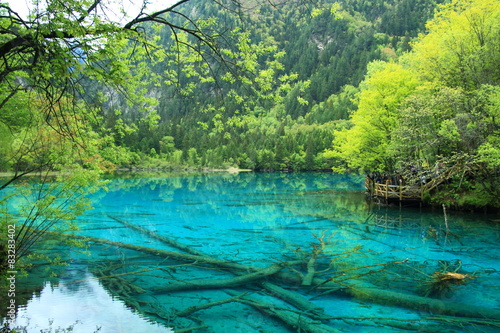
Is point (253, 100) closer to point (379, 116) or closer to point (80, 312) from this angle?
point (80, 312)

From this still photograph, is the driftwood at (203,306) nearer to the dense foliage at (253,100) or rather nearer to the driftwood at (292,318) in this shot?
the driftwood at (292,318)

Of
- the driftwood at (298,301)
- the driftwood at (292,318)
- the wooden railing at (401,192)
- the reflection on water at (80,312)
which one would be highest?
the wooden railing at (401,192)

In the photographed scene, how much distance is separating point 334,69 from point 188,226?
181m

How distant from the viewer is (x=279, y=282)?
865 centimetres

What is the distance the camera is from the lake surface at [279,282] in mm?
6660

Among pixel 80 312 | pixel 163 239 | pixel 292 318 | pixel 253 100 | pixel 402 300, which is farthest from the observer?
pixel 163 239

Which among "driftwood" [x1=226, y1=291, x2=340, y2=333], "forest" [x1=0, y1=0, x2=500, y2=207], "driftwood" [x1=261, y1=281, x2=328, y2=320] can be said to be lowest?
"driftwood" [x1=226, y1=291, x2=340, y2=333]

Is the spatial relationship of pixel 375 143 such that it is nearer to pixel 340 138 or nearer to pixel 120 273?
pixel 340 138

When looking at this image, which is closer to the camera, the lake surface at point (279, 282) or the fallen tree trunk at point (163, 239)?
the lake surface at point (279, 282)

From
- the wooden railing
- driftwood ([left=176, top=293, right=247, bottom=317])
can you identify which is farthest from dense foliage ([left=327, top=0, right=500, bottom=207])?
driftwood ([left=176, top=293, right=247, bottom=317])

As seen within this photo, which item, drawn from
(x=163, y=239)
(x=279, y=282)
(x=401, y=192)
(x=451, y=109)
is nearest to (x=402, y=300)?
(x=279, y=282)

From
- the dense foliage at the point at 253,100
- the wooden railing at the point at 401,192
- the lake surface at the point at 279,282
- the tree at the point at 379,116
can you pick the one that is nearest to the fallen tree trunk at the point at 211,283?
the lake surface at the point at 279,282

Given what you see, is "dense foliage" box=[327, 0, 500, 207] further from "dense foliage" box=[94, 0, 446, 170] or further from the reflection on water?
the reflection on water

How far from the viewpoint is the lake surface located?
6.66 metres
